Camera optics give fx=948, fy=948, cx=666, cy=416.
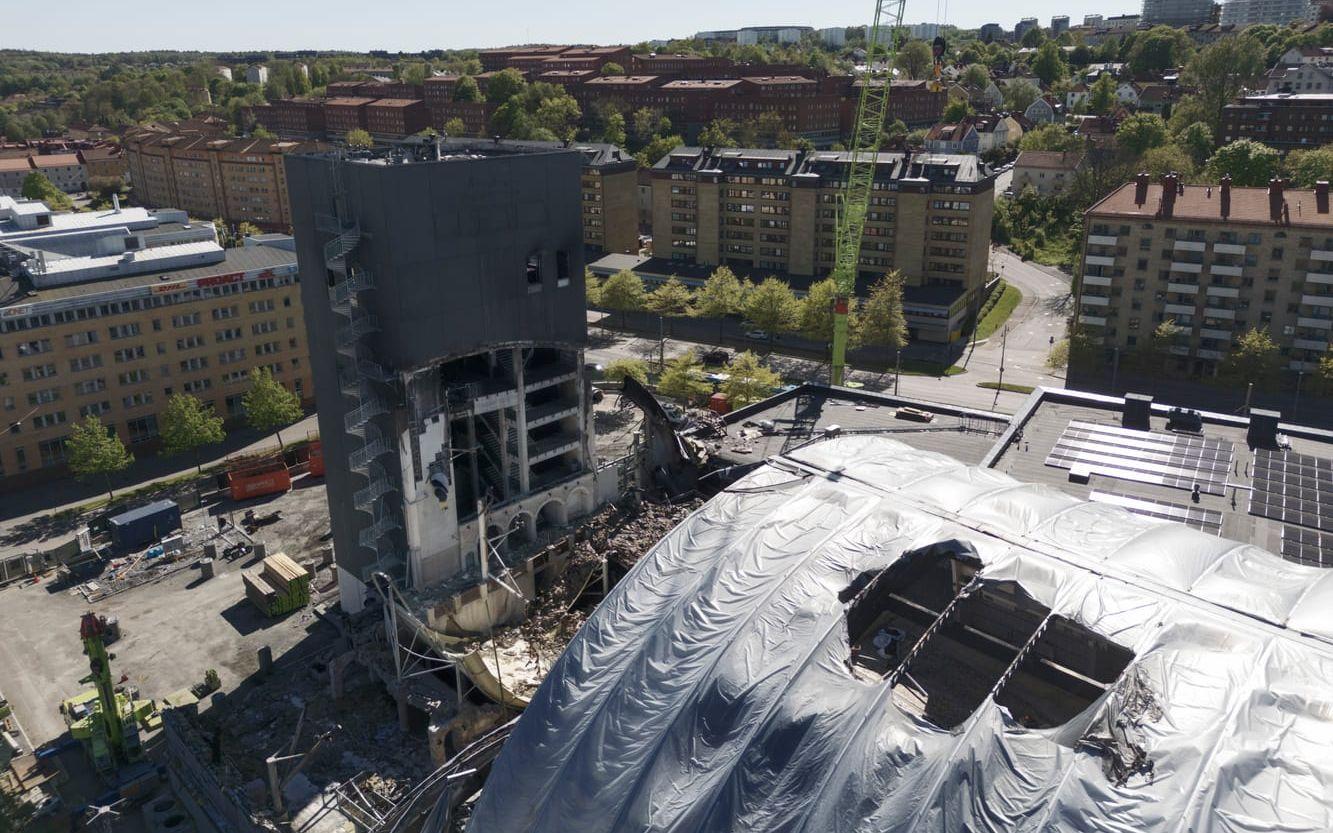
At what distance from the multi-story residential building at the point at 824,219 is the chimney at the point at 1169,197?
59.5 feet

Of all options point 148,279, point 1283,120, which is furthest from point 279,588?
point 1283,120

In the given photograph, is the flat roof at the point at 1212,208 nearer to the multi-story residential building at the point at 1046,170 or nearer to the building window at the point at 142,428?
the multi-story residential building at the point at 1046,170

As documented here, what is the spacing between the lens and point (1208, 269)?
7856 cm

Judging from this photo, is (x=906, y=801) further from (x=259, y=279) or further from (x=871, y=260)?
(x=871, y=260)

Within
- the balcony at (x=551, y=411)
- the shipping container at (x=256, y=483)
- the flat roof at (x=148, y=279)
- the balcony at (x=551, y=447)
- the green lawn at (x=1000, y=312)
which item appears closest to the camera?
the balcony at (x=551, y=411)

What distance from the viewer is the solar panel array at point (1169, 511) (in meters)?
39.5

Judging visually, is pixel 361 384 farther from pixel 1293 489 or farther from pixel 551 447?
pixel 1293 489

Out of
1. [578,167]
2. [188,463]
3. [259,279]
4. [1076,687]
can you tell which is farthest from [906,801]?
[259,279]

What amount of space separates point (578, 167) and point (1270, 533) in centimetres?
3365

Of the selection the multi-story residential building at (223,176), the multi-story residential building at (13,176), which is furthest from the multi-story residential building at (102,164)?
the multi-story residential building at (223,176)

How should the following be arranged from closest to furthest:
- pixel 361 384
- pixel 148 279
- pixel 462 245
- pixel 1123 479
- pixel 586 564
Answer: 1. pixel 462 245
2. pixel 361 384
3. pixel 586 564
4. pixel 1123 479
5. pixel 148 279

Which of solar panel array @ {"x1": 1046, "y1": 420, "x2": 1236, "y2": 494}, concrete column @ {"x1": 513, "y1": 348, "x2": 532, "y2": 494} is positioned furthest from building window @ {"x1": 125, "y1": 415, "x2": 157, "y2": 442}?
solar panel array @ {"x1": 1046, "y1": 420, "x2": 1236, "y2": 494}

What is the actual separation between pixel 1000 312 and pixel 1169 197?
23982mm

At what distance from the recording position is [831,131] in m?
188
